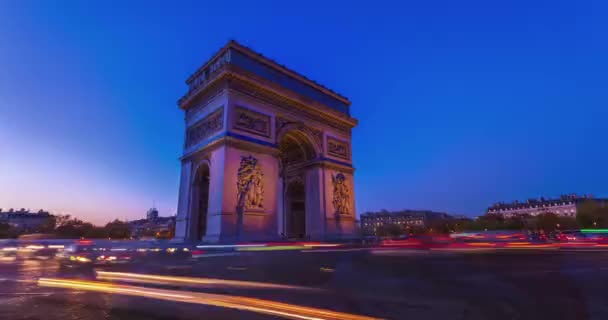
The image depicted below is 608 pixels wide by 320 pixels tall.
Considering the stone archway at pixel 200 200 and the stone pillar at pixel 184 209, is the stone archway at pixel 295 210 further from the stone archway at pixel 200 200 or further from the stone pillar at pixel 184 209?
the stone pillar at pixel 184 209

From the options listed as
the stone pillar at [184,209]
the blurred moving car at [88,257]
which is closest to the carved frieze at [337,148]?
the stone pillar at [184,209]

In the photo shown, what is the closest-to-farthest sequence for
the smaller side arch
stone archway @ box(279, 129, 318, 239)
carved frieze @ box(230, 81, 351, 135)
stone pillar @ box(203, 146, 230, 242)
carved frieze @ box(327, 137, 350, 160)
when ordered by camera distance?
stone pillar @ box(203, 146, 230, 242) → carved frieze @ box(230, 81, 351, 135) → the smaller side arch → stone archway @ box(279, 129, 318, 239) → carved frieze @ box(327, 137, 350, 160)

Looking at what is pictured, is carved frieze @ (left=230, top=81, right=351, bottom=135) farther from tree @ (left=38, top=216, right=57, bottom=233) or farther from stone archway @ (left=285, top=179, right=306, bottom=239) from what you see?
tree @ (left=38, top=216, right=57, bottom=233)

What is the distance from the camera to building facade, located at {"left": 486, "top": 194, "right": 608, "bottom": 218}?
85.2m

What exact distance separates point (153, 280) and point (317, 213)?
16.3m

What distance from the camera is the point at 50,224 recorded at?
59.2 m

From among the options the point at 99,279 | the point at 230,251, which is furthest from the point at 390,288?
the point at 230,251

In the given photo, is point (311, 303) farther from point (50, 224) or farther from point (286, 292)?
point (50, 224)

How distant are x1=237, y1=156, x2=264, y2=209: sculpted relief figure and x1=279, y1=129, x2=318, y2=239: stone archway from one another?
5.89 metres

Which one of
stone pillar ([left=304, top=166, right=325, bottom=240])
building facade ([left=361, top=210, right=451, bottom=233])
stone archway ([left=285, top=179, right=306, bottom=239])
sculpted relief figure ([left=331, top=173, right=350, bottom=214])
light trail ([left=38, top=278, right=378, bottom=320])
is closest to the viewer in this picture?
light trail ([left=38, top=278, right=378, bottom=320])

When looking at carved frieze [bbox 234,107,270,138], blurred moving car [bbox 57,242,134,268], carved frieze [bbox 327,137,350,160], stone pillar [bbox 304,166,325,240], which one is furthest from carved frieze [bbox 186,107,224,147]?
blurred moving car [bbox 57,242,134,268]

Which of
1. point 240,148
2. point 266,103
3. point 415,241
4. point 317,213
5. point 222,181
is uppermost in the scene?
point 266,103

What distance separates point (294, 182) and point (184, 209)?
30.6 feet

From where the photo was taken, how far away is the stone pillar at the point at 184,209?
63.2 ft
